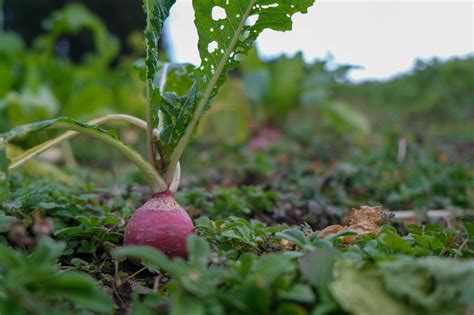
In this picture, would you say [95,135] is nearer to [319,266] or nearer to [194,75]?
[194,75]

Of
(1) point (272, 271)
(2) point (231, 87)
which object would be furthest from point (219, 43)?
(2) point (231, 87)

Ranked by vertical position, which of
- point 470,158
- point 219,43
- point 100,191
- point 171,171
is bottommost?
point 470,158

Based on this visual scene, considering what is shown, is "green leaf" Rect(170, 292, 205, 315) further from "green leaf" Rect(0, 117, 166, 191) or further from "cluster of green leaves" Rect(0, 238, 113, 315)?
"green leaf" Rect(0, 117, 166, 191)

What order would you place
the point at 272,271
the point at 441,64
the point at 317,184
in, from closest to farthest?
the point at 272,271, the point at 317,184, the point at 441,64

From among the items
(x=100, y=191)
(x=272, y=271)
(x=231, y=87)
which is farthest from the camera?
(x=231, y=87)

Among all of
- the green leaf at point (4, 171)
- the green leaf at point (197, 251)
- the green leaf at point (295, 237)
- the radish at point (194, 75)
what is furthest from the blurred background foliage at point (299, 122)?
the green leaf at point (197, 251)

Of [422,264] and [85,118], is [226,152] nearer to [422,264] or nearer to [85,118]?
[85,118]

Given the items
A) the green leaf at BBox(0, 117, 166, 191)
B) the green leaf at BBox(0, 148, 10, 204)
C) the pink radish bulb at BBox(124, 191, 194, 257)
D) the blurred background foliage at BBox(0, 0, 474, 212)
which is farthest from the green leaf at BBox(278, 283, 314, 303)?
the blurred background foliage at BBox(0, 0, 474, 212)

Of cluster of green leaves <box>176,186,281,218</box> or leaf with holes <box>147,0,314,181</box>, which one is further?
cluster of green leaves <box>176,186,281,218</box>
